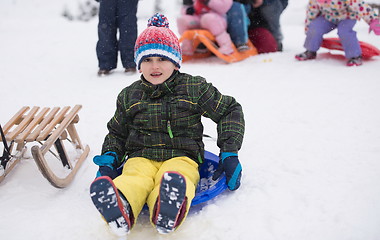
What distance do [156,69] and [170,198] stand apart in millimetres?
683

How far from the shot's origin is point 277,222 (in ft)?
5.06

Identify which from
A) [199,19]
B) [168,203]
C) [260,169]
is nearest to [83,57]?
[199,19]

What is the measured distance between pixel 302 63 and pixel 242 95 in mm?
1245

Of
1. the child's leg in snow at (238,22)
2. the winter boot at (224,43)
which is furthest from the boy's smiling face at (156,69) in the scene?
the child's leg in snow at (238,22)

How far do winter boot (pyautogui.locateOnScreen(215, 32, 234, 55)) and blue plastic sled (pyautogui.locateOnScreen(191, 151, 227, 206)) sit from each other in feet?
8.88

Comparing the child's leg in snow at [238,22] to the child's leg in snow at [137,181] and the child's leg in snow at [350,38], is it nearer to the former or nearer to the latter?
the child's leg in snow at [350,38]

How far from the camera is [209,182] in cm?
187

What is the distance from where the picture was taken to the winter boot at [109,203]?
1.30 m

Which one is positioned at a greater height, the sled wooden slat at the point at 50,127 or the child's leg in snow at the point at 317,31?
the child's leg in snow at the point at 317,31

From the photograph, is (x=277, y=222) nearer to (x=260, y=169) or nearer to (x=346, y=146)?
(x=260, y=169)

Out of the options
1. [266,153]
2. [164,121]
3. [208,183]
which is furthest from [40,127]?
[266,153]

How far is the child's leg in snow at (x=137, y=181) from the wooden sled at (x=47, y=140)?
1.41 ft

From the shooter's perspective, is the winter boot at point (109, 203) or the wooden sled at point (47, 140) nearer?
the winter boot at point (109, 203)

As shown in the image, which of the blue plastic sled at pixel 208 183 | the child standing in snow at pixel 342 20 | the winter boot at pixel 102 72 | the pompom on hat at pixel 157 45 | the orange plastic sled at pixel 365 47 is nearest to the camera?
the blue plastic sled at pixel 208 183
